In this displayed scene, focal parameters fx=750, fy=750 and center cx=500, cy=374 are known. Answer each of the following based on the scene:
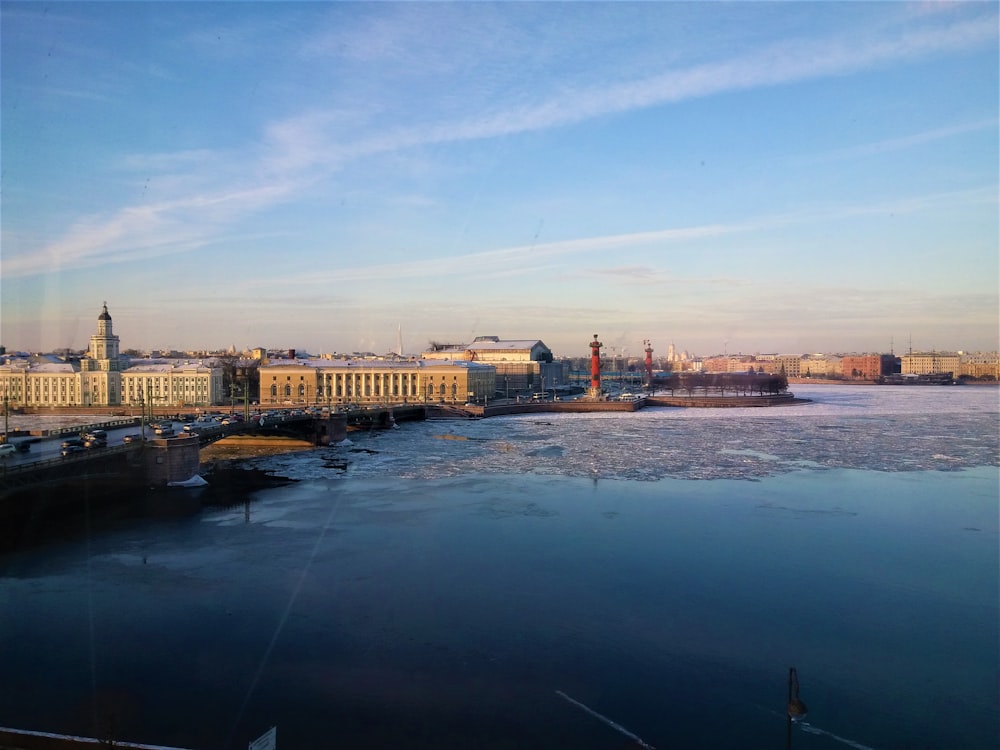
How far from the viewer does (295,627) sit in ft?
26.5

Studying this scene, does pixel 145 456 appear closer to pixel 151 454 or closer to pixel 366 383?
pixel 151 454

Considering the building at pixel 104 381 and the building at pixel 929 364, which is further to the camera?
the building at pixel 929 364

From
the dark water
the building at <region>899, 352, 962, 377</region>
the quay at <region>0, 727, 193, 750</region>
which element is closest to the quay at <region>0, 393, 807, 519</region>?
the dark water

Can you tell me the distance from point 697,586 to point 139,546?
27.4 ft

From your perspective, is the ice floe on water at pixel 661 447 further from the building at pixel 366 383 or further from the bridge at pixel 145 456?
the building at pixel 366 383

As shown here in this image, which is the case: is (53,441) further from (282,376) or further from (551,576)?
(282,376)

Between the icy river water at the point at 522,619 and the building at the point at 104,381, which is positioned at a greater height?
the building at the point at 104,381

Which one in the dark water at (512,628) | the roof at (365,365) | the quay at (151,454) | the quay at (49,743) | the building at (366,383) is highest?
the roof at (365,365)

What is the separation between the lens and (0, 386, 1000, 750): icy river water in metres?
6.14

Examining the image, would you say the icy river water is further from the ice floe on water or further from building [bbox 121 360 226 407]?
building [bbox 121 360 226 407]

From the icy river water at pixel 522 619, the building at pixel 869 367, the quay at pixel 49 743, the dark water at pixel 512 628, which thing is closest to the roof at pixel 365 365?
the icy river water at pixel 522 619

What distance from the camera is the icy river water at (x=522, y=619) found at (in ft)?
20.1

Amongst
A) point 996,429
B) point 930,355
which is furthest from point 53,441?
point 930,355

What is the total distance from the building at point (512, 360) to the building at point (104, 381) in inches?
771
